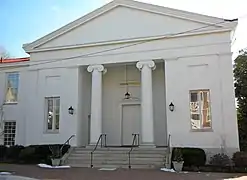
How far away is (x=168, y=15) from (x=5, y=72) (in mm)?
12173

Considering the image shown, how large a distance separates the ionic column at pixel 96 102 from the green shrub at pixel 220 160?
21.7ft

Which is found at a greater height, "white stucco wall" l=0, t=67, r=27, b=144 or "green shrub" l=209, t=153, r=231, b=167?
"white stucco wall" l=0, t=67, r=27, b=144

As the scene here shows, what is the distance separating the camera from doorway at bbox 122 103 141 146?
19.7 meters

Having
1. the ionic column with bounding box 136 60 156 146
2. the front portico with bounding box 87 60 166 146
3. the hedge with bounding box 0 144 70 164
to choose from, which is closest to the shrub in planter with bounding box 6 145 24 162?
the hedge with bounding box 0 144 70 164

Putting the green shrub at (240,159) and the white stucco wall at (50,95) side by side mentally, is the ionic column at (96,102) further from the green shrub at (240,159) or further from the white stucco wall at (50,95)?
the green shrub at (240,159)

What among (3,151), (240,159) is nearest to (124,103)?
(240,159)

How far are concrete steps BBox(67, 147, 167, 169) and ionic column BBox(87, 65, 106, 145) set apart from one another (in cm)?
128

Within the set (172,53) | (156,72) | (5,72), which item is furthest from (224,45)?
(5,72)

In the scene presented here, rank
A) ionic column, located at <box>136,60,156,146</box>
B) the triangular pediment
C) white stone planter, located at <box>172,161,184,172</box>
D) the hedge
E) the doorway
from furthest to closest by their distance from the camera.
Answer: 1. the doorway
2. the triangular pediment
3. the hedge
4. ionic column, located at <box>136,60,156,146</box>
5. white stone planter, located at <box>172,161,184,172</box>

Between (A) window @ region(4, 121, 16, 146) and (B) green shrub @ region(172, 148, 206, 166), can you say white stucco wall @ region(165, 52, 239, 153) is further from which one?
(A) window @ region(4, 121, 16, 146)

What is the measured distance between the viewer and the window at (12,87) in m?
22.1

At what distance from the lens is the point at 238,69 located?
24.0 metres

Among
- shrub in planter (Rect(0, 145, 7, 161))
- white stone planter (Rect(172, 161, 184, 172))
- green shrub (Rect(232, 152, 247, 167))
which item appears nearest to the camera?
white stone planter (Rect(172, 161, 184, 172))

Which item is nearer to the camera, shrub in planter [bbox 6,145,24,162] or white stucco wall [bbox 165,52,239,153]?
white stucco wall [bbox 165,52,239,153]
